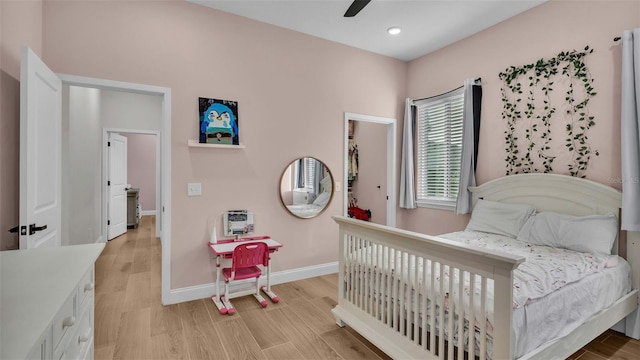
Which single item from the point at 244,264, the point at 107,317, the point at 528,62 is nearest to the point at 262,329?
the point at 244,264

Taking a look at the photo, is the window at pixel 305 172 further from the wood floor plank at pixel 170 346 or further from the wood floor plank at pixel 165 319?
the wood floor plank at pixel 170 346

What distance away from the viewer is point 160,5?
2.91 metres

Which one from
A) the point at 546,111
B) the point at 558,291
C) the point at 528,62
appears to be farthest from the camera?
the point at 528,62

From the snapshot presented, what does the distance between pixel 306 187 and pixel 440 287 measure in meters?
2.24

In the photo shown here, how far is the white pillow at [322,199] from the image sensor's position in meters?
3.86

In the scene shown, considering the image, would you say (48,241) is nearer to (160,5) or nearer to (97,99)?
(160,5)

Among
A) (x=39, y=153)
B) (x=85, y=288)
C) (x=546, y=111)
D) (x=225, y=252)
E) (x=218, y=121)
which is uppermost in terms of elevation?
(x=546, y=111)

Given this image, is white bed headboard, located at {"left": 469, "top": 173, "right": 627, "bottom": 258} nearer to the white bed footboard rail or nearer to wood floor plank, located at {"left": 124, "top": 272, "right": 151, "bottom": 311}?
the white bed footboard rail

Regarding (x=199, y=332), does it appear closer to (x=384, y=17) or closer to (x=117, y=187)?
(x=384, y=17)

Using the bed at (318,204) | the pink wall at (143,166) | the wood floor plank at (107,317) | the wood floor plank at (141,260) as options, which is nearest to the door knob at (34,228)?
the wood floor plank at (107,317)

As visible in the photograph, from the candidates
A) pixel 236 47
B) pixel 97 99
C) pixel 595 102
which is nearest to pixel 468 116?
pixel 595 102

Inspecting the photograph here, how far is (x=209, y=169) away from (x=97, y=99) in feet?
11.3

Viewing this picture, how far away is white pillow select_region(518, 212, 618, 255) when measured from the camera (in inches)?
96.0

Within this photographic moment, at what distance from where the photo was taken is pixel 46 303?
3.09ft
